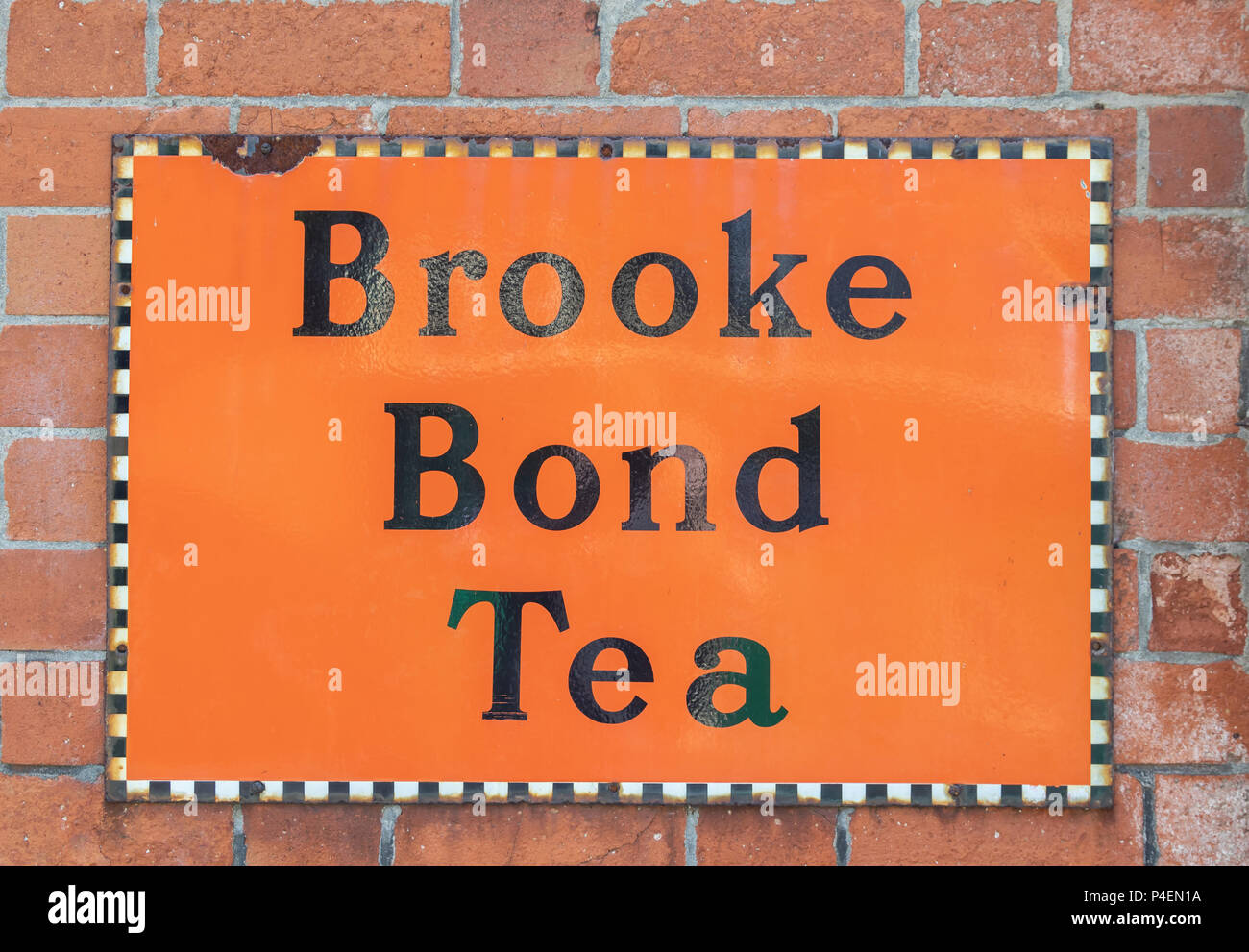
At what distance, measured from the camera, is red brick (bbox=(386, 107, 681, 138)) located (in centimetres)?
84

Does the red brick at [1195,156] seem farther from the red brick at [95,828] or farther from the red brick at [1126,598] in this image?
the red brick at [95,828]

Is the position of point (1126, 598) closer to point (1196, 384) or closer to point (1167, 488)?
point (1167, 488)

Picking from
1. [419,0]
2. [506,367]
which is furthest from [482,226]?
[419,0]

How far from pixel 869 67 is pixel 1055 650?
2.13 feet

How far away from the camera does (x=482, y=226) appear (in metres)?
0.84

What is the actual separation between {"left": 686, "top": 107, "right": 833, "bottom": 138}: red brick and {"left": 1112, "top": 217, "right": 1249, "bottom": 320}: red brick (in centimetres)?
34

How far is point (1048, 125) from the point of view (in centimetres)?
84

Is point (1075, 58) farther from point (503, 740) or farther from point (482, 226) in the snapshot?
point (503, 740)

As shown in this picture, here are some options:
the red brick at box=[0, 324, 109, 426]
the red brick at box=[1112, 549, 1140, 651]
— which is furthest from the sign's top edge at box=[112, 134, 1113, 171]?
the red brick at box=[1112, 549, 1140, 651]

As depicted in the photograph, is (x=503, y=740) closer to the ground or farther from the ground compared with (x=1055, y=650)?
closer to the ground

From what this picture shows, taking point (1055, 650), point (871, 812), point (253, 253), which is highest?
point (253, 253)

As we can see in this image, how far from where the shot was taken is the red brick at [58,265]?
2.79 ft

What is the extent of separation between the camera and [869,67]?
84 cm

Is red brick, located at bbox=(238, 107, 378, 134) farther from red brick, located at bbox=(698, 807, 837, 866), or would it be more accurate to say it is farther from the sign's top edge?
red brick, located at bbox=(698, 807, 837, 866)
